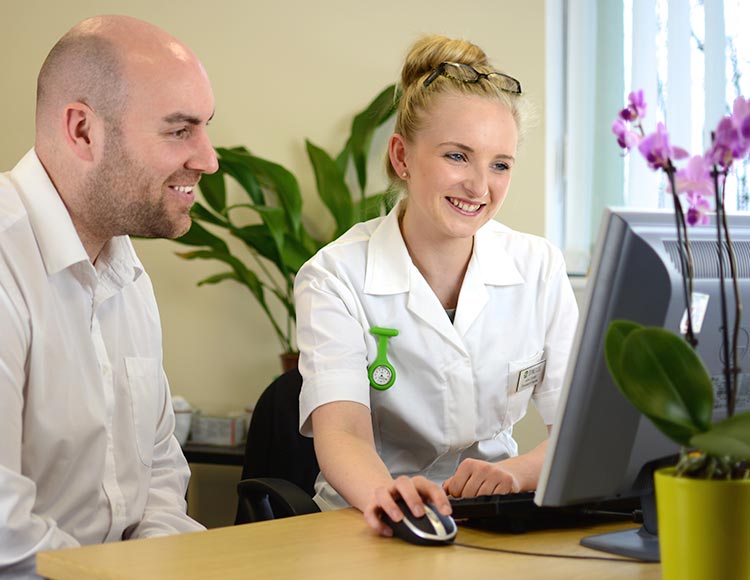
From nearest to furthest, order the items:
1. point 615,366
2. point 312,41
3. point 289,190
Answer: point 615,366 < point 289,190 < point 312,41

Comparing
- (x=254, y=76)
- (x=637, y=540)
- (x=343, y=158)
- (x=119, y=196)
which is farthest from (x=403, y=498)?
(x=254, y=76)

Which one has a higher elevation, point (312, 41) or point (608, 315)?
point (312, 41)

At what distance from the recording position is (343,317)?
185 cm

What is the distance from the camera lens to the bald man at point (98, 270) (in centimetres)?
154

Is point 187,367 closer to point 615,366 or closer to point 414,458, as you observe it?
point 414,458

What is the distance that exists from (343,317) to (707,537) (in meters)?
1.05

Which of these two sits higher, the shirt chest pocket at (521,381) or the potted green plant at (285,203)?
the potted green plant at (285,203)

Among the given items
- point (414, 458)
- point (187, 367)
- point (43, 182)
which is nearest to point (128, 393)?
point (43, 182)

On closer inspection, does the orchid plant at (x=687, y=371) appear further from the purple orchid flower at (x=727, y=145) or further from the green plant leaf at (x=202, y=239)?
the green plant leaf at (x=202, y=239)

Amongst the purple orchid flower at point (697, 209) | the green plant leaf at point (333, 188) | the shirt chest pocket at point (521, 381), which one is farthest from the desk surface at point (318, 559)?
the green plant leaf at point (333, 188)

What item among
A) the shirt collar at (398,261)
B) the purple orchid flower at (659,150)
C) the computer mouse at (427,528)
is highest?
the purple orchid flower at (659,150)

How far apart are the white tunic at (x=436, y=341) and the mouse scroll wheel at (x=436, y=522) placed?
0.58 meters

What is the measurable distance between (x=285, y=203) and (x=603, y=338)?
220 cm

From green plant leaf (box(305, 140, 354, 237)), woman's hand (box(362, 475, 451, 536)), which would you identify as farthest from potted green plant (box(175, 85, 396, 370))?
woman's hand (box(362, 475, 451, 536))
